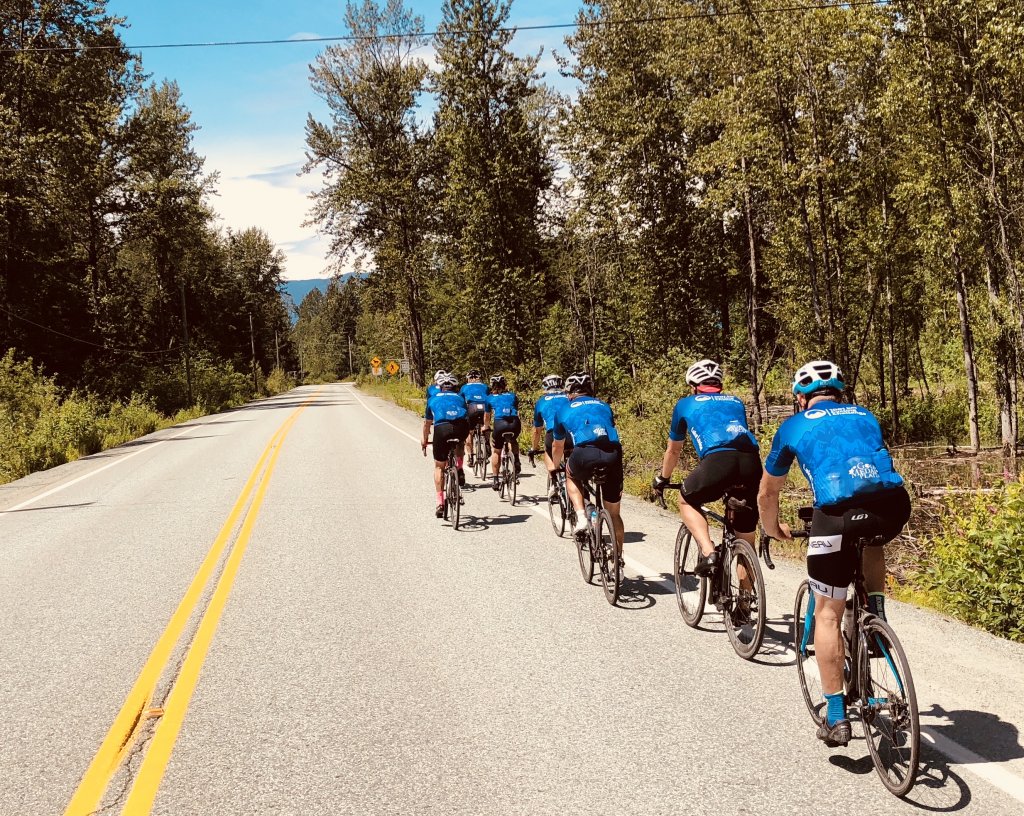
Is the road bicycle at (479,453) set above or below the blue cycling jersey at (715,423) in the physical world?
below

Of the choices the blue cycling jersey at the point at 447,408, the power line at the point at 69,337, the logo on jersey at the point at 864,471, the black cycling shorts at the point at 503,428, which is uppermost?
the power line at the point at 69,337

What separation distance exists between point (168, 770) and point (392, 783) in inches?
47.9

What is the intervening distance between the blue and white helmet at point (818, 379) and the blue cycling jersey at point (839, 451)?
9 cm

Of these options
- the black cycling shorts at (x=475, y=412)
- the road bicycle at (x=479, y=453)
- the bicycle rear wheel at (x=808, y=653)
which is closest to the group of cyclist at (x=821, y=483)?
the bicycle rear wheel at (x=808, y=653)

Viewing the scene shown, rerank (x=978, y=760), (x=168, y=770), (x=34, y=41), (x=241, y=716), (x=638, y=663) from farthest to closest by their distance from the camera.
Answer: (x=34, y=41) < (x=638, y=663) < (x=241, y=716) < (x=168, y=770) < (x=978, y=760)

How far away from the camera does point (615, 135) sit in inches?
1070

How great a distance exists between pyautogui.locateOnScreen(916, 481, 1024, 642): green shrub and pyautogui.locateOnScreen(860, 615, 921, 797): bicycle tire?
104 inches

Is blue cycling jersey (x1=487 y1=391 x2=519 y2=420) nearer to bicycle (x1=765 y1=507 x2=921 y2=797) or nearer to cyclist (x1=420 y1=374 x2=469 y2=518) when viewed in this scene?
cyclist (x1=420 y1=374 x2=469 y2=518)

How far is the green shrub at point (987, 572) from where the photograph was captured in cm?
546

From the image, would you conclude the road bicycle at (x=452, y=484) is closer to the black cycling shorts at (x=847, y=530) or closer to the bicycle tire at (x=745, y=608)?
the bicycle tire at (x=745, y=608)

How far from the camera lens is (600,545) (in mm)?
6449

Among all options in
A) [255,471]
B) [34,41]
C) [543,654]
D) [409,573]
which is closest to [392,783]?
[543,654]

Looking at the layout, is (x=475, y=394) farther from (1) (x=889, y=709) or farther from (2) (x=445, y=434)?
(1) (x=889, y=709)

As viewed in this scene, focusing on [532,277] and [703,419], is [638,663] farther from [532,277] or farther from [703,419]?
[532,277]
